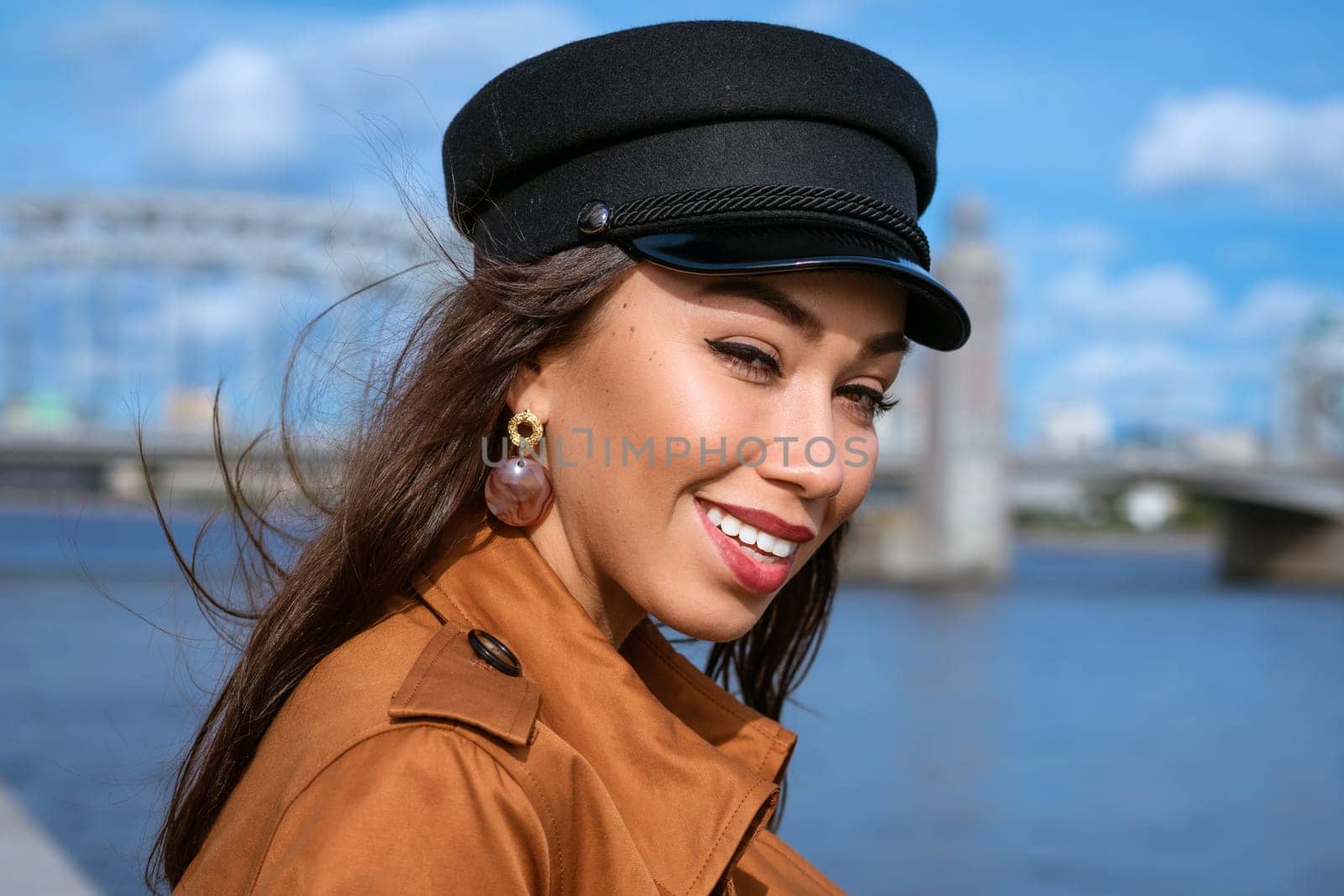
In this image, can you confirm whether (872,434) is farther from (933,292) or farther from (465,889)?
(465,889)

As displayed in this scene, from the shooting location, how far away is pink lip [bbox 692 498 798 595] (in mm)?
1357

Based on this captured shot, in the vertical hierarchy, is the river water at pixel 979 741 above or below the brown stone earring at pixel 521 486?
above

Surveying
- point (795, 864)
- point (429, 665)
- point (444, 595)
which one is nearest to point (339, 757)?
point (429, 665)

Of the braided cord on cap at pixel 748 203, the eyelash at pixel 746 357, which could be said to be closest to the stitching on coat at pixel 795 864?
Result: the eyelash at pixel 746 357

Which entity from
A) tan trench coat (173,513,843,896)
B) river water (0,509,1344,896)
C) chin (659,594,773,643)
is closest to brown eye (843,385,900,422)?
chin (659,594,773,643)

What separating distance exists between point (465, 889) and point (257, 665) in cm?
44

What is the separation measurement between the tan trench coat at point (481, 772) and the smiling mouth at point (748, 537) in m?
0.16

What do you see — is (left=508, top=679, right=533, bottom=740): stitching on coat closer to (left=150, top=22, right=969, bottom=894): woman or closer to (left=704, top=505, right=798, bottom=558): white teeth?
(left=150, top=22, right=969, bottom=894): woman

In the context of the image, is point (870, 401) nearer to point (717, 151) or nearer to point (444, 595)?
point (717, 151)

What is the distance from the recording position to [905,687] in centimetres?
1961

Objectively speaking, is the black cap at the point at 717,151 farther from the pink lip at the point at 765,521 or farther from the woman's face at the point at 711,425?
the pink lip at the point at 765,521

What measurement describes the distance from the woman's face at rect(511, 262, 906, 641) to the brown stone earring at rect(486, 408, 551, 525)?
22 mm

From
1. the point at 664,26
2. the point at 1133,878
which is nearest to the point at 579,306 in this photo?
the point at 664,26

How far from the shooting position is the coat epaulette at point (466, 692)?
43.1 inches
